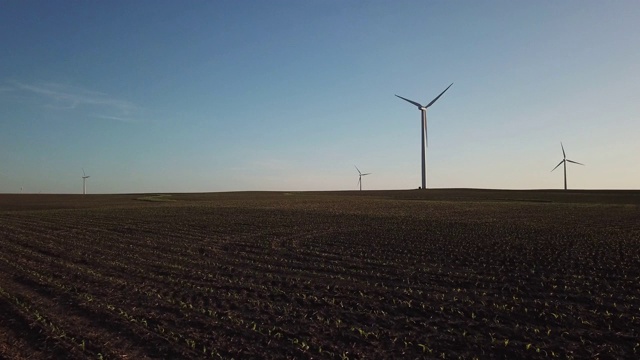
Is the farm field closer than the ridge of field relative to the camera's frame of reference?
Yes

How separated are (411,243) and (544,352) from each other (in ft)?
48.9

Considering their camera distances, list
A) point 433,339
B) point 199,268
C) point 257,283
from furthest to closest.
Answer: point 199,268 < point 257,283 < point 433,339

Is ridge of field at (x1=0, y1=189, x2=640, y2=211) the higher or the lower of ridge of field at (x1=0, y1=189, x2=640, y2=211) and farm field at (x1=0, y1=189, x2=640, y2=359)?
the higher

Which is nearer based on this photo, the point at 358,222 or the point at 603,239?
the point at 603,239

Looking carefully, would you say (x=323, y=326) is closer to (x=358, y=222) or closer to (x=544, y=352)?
(x=544, y=352)

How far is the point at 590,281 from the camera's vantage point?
558 inches

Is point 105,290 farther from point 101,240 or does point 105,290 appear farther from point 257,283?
point 101,240

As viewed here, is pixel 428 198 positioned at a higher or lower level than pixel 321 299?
higher

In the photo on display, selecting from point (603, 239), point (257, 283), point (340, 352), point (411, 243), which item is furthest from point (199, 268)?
point (603, 239)

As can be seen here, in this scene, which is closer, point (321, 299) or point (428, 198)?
point (321, 299)

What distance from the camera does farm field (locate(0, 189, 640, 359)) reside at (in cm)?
862

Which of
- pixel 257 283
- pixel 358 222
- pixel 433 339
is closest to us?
pixel 433 339

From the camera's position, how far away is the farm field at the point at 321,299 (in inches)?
339

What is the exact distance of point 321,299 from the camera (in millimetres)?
12102
